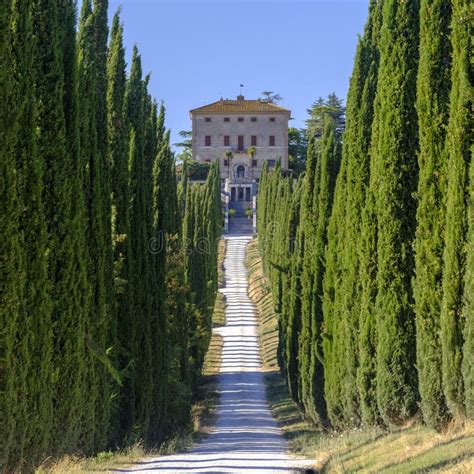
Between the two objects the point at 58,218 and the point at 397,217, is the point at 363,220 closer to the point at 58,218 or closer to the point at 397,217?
the point at 397,217

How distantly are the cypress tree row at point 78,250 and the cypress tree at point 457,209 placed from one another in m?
4.70

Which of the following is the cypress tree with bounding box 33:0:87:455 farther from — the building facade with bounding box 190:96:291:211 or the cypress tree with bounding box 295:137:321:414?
the building facade with bounding box 190:96:291:211

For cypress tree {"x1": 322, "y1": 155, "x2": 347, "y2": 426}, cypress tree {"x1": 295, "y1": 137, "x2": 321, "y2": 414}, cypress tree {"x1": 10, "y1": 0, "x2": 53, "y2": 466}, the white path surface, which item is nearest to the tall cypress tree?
the white path surface

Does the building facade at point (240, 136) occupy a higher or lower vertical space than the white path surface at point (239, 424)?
higher

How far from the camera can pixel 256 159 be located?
92.4 meters

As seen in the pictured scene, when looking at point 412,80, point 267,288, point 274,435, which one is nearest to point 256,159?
point 267,288

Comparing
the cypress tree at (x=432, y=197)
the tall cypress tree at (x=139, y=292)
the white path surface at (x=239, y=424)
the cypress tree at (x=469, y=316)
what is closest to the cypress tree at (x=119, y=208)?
the tall cypress tree at (x=139, y=292)

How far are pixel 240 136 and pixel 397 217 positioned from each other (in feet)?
267

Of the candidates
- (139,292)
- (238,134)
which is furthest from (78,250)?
(238,134)

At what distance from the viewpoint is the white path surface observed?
1251cm

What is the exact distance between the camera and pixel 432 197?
37.7ft

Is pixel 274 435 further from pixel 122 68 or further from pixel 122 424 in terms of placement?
pixel 122 68

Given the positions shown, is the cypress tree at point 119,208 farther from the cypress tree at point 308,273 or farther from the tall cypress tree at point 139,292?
the cypress tree at point 308,273

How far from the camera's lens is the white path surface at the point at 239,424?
41.1 feet
